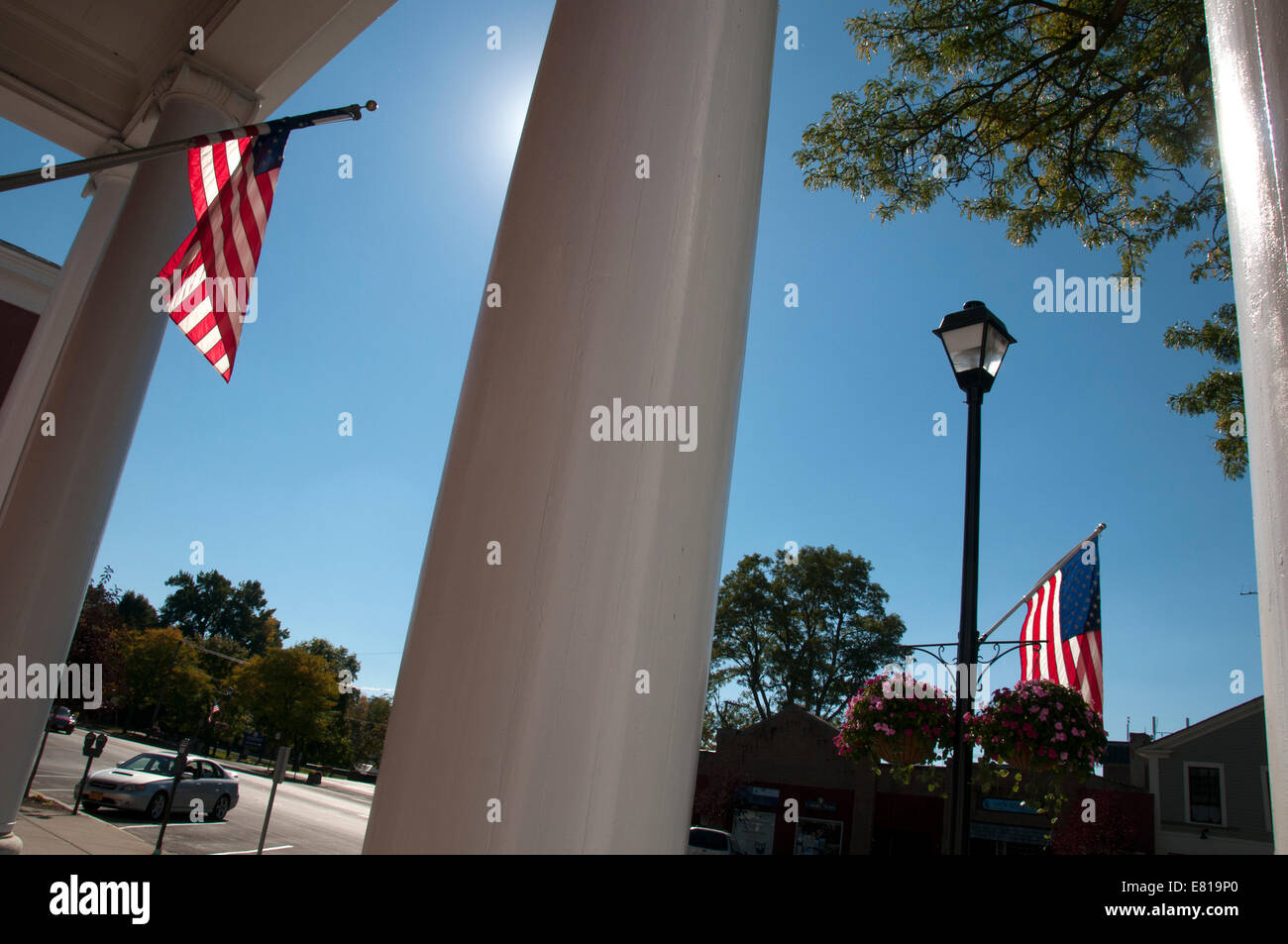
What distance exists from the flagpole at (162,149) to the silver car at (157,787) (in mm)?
16222

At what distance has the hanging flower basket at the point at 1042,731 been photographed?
5086 millimetres

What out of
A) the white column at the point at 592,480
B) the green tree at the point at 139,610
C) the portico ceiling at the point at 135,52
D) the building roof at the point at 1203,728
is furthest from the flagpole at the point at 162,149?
the green tree at the point at 139,610

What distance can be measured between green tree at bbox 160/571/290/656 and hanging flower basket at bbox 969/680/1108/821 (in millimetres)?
108242

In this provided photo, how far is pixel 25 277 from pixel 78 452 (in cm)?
955

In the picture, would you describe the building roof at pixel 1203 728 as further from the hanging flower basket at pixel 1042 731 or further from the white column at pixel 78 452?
the white column at pixel 78 452

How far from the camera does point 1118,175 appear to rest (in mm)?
→ 8438

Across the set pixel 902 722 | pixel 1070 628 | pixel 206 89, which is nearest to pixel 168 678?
pixel 206 89

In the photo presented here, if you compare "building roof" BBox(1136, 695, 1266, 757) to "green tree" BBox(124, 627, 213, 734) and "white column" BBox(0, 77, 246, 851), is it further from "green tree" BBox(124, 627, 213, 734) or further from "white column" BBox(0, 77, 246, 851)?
"green tree" BBox(124, 627, 213, 734)

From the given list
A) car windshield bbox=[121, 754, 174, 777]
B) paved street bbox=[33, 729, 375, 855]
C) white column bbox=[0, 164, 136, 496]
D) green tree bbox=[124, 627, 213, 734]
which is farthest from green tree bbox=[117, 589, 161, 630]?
white column bbox=[0, 164, 136, 496]

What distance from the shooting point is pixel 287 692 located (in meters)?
49.0

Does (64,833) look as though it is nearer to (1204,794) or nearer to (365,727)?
(1204,794)

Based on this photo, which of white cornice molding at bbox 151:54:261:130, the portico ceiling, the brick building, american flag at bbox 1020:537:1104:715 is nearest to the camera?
the portico ceiling

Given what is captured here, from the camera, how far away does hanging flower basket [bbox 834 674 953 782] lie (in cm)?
529
